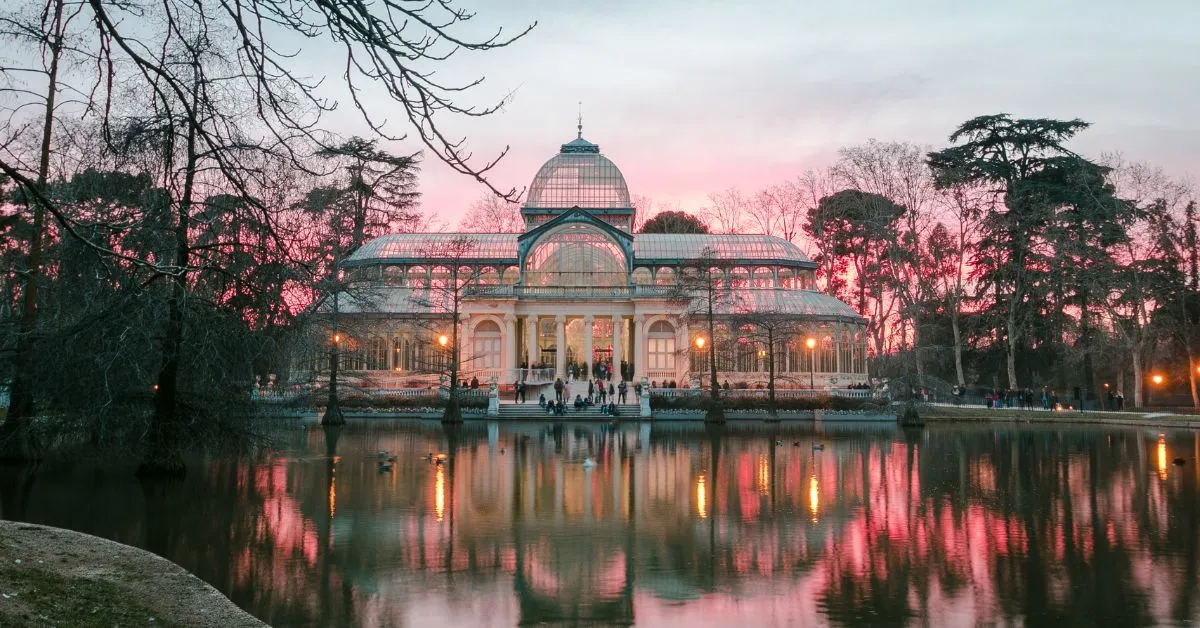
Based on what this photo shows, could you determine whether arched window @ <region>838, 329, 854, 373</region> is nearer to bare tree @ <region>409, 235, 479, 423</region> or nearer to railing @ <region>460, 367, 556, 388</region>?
railing @ <region>460, 367, 556, 388</region>

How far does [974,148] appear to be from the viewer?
5300 cm

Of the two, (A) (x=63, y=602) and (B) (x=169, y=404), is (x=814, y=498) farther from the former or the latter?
(A) (x=63, y=602)

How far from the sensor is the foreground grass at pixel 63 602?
6.06 m

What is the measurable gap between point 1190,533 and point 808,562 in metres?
6.12

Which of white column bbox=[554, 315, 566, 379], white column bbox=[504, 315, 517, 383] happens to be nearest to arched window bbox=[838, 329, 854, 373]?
white column bbox=[554, 315, 566, 379]

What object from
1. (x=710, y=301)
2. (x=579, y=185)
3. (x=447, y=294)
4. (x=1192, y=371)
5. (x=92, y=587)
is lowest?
(x=92, y=587)

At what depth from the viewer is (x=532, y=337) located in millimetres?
50125

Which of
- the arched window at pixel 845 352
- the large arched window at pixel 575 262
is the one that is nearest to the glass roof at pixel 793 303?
the arched window at pixel 845 352

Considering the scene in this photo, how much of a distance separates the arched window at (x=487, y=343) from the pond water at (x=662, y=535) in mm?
26063

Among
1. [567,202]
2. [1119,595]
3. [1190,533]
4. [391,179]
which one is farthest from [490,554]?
[391,179]

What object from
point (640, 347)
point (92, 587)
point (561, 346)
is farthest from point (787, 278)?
point (92, 587)

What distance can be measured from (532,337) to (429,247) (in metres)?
7.44

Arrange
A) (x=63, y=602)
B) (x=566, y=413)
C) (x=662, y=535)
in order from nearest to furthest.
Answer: (x=63, y=602), (x=662, y=535), (x=566, y=413)

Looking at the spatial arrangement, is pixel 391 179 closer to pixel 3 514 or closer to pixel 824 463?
pixel 824 463
